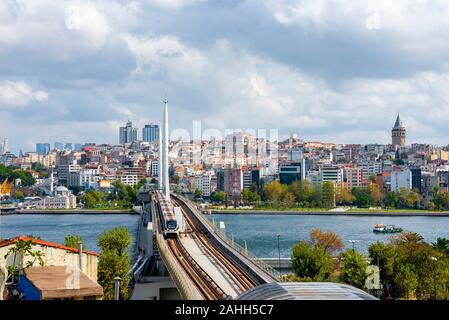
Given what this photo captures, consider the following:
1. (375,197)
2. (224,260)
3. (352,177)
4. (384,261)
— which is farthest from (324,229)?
(352,177)

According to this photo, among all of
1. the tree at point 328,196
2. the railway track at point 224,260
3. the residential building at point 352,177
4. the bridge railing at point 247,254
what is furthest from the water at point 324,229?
the residential building at point 352,177

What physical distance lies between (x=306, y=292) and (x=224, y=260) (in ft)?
14.4

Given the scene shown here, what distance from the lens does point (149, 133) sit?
3472 centimetres

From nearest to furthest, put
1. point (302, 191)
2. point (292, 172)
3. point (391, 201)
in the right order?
point (391, 201) < point (302, 191) < point (292, 172)

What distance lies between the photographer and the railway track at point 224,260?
4285mm

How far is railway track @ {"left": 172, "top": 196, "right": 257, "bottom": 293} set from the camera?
429 cm

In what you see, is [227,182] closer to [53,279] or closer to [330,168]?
[330,168]

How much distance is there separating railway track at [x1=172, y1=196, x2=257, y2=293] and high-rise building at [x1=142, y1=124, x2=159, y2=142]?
22773 mm

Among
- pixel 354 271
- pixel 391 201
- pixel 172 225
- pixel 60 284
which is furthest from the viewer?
pixel 391 201

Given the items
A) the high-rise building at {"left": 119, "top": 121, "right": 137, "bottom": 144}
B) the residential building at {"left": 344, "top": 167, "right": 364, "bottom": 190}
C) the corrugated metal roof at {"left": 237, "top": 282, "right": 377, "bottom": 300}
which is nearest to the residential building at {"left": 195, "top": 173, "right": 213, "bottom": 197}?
the residential building at {"left": 344, "top": 167, "right": 364, "bottom": 190}

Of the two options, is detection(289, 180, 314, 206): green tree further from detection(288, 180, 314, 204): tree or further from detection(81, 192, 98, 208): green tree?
detection(81, 192, 98, 208): green tree

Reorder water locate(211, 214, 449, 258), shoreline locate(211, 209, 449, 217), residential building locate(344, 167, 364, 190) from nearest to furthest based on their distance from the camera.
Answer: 1. water locate(211, 214, 449, 258)
2. shoreline locate(211, 209, 449, 217)
3. residential building locate(344, 167, 364, 190)

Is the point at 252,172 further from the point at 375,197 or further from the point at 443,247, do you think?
the point at 443,247

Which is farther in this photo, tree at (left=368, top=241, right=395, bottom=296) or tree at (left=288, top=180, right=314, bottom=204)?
tree at (left=288, top=180, right=314, bottom=204)
